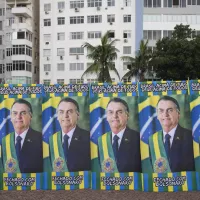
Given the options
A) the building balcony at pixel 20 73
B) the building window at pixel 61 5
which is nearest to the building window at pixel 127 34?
the building window at pixel 61 5

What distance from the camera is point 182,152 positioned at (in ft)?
23.7

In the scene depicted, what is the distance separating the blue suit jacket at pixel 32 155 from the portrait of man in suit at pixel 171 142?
7.00 feet

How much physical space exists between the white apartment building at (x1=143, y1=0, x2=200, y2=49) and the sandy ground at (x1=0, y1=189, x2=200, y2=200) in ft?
167

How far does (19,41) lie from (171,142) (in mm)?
55835

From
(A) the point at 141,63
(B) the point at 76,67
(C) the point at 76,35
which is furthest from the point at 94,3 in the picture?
(A) the point at 141,63

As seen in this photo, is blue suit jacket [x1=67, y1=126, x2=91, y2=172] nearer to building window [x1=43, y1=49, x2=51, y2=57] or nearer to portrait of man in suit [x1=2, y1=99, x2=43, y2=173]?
portrait of man in suit [x1=2, y1=99, x2=43, y2=173]

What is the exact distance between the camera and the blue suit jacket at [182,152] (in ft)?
23.6

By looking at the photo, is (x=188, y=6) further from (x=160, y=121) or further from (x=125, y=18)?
(x=160, y=121)

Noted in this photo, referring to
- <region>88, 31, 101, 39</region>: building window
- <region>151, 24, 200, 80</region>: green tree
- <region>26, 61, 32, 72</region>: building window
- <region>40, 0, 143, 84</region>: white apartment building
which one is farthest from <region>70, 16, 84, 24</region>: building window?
<region>151, 24, 200, 80</region>: green tree

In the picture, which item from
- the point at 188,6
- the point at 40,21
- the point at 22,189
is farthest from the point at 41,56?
the point at 22,189

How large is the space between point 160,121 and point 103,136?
1.12 metres

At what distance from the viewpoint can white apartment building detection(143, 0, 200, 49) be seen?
5684cm

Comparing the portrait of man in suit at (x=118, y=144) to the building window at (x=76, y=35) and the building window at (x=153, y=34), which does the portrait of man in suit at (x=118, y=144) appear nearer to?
the building window at (x=153, y=34)

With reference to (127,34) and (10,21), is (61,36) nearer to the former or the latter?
(10,21)
